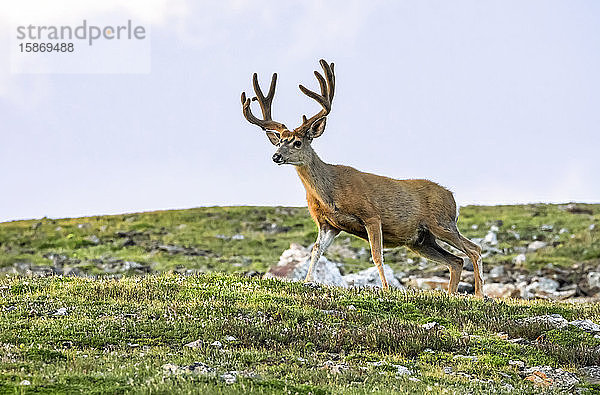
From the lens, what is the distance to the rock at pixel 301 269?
23.5 meters

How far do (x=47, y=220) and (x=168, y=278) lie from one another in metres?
32.7

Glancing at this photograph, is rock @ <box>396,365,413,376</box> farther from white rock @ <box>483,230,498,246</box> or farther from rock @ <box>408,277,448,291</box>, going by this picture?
white rock @ <box>483,230,498,246</box>

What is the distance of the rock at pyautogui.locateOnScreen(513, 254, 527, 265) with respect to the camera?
3248cm

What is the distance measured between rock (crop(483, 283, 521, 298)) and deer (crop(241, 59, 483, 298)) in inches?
391

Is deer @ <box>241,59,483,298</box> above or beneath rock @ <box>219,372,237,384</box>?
above

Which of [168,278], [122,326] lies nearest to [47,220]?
[168,278]

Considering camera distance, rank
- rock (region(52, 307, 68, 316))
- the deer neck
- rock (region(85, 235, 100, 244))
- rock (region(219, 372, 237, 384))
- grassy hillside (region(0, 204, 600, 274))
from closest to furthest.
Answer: rock (region(219, 372, 237, 384)), rock (region(52, 307, 68, 316)), the deer neck, grassy hillside (region(0, 204, 600, 274)), rock (region(85, 235, 100, 244))

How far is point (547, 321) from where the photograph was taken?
13.2 m

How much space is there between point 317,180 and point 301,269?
10126 millimetres

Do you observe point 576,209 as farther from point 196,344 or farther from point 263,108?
point 196,344

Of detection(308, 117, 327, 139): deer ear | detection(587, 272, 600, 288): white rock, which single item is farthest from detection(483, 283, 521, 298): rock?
detection(308, 117, 327, 139): deer ear

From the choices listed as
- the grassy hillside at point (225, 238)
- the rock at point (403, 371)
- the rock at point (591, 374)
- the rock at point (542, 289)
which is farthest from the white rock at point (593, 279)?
the rock at point (403, 371)

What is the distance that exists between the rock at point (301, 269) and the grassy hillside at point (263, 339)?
807 cm

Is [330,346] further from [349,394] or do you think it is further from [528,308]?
[528,308]
